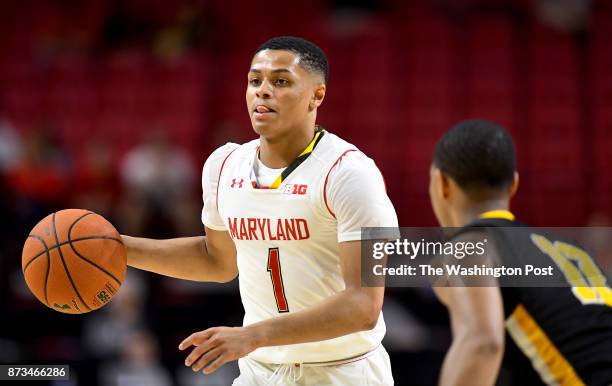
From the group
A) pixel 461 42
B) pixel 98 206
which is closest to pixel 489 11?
pixel 461 42

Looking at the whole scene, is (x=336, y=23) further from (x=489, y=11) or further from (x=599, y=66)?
(x=599, y=66)

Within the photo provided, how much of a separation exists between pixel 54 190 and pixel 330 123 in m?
3.74

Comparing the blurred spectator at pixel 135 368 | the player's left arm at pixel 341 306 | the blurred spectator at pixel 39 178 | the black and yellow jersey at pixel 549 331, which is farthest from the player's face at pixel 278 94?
the blurred spectator at pixel 39 178

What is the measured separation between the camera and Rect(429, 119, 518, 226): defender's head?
3834mm

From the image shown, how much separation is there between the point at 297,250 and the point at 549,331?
58.8 inches

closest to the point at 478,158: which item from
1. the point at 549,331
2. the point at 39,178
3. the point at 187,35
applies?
the point at 549,331

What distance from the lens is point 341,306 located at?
13.9 feet

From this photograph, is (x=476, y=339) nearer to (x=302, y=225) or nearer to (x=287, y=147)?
(x=302, y=225)

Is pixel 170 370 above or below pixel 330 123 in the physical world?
below

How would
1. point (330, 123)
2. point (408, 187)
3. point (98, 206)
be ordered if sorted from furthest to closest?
point (330, 123) → point (408, 187) → point (98, 206)

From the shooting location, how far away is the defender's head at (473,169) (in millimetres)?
3834

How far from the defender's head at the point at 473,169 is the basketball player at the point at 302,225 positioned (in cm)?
57

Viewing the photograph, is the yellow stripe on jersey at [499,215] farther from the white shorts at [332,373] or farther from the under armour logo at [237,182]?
the under armour logo at [237,182]

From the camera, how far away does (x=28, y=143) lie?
1111cm
